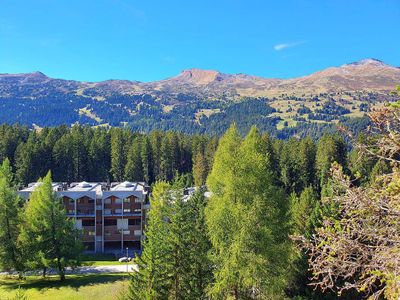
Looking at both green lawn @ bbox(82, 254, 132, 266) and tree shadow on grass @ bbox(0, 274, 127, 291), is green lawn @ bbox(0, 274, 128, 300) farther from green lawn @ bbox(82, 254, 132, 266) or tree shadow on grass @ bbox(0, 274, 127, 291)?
green lawn @ bbox(82, 254, 132, 266)

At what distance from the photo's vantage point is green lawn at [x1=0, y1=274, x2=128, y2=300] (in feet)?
124

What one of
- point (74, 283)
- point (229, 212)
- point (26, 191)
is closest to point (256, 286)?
point (229, 212)

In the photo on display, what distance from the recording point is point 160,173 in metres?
104

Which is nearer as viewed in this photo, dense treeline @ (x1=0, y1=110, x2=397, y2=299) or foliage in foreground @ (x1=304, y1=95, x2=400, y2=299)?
foliage in foreground @ (x1=304, y1=95, x2=400, y2=299)

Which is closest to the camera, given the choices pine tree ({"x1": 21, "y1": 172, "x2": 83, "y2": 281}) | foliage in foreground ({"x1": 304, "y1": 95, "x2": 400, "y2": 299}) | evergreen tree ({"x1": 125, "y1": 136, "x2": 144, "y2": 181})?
foliage in foreground ({"x1": 304, "y1": 95, "x2": 400, "y2": 299})

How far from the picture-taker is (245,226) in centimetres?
2273

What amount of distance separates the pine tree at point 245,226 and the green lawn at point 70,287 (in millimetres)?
16123

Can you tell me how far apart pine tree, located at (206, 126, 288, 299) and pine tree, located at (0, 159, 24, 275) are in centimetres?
2880

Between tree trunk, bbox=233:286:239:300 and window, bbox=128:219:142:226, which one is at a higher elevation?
tree trunk, bbox=233:286:239:300

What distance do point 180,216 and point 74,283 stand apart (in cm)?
2144

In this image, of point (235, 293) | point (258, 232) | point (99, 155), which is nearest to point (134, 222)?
point (99, 155)

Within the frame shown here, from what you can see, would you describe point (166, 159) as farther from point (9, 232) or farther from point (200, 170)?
point (9, 232)

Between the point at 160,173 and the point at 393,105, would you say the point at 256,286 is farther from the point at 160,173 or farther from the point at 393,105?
the point at 160,173

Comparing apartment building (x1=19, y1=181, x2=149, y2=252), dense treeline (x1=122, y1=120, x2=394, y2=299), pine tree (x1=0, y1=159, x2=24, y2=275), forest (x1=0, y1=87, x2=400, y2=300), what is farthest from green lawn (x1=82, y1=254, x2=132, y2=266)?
dense treeline (x1=122, y1=120, x2=394, y2=299)
